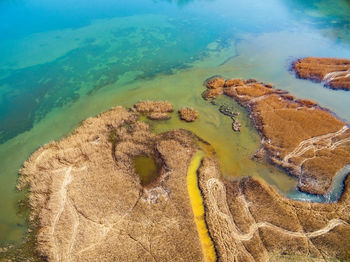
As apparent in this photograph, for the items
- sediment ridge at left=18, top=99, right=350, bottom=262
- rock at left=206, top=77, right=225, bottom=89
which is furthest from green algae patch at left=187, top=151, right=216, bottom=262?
rock at left=206, top=77, right=225, bottom=89

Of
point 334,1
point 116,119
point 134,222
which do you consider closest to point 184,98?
point 116,119

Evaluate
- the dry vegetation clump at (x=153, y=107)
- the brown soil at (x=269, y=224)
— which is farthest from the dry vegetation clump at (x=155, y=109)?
the brown soil at (x=269, y=224)

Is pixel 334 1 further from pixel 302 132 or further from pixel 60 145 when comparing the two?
pixel 60 145

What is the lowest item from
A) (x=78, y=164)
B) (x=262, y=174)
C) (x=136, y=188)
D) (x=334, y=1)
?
(x=262, y=174)

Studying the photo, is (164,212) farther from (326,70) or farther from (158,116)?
(326,70)

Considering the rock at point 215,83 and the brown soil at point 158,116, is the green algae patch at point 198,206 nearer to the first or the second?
the brown soil at point 158,116

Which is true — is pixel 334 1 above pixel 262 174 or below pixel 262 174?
above

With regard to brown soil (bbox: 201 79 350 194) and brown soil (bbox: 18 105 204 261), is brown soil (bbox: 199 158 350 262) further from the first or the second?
brown soil (bbox: 201 79 350 194)
